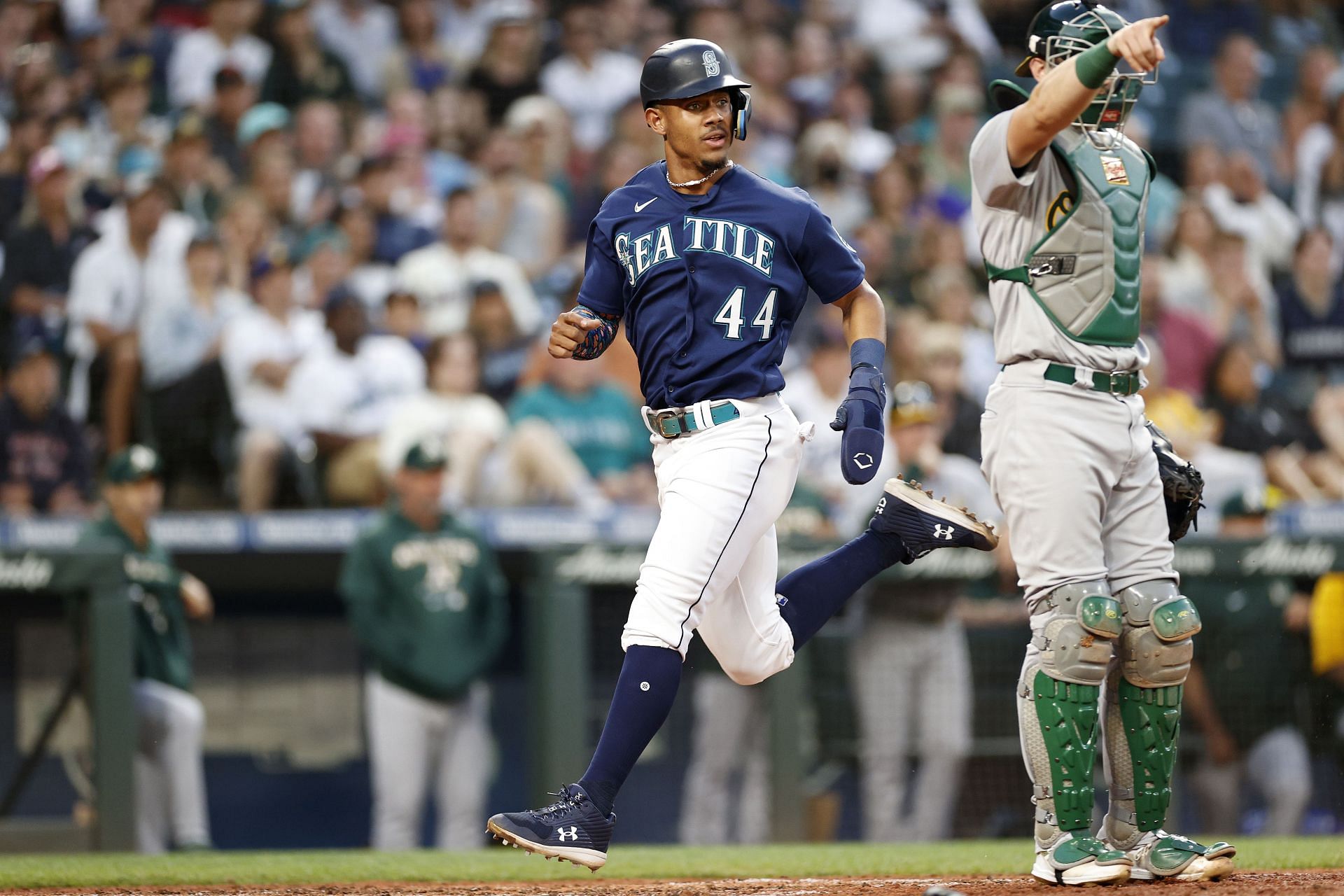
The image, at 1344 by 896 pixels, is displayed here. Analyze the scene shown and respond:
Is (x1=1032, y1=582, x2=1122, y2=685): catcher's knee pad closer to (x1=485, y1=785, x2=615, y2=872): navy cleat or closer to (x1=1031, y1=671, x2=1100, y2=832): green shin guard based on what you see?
(x1=1031, y1=671, x2=1100, y2=832): green shin guard

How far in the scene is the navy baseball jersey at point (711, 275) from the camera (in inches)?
143

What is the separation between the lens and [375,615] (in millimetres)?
6715

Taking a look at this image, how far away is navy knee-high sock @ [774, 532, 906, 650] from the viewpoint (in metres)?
3.89

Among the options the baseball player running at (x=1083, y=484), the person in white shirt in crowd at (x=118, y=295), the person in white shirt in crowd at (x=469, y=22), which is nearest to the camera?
the baseball player running at (x=1083, y=484)

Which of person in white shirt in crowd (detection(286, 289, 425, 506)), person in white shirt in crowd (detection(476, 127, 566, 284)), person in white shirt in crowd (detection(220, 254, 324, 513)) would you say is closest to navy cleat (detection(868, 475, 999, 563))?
person in white shirt in crowd (detection(286, 289, 425, 506))

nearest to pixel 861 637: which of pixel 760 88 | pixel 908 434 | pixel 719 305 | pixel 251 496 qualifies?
pixel 908 434

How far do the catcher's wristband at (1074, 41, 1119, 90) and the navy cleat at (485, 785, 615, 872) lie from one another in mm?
1768

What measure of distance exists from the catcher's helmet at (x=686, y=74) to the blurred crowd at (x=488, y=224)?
147 inches

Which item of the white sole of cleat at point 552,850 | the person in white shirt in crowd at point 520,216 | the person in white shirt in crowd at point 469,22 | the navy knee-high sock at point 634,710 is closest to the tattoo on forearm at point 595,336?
the navy knee-high sock at point 634,710

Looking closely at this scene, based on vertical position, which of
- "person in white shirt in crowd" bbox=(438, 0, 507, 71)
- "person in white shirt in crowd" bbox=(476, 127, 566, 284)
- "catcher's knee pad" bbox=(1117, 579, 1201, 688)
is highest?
"person in white shirt in crowd" bbox=(438, 0, 507, 71)

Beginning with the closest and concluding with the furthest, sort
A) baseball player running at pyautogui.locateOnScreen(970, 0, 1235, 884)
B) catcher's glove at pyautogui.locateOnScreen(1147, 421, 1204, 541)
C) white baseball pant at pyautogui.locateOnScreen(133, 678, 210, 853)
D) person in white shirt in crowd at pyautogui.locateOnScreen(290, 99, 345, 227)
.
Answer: baseball player running at pyautogui.locateOnScreen(970, 0, 1235, 884) < catcher's glove at pyautogui.locateOnScreen(1147, 421, 1204, 541) < white baseball pant at pyautogui.locateOnScreen(133, 678, 210, 853) < person in white shirt in crowd at pyautogui.locateOnScreen(290, 99, 345, 227)

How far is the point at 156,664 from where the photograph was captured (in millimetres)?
6516

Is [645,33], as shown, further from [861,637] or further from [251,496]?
[861,637]

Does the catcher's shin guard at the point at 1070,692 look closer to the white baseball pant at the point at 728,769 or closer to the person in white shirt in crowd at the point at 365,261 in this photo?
the white baseball pant at the point at 728,769
